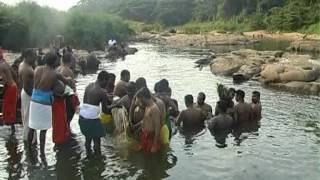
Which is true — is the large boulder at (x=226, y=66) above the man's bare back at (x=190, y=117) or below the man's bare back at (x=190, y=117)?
above

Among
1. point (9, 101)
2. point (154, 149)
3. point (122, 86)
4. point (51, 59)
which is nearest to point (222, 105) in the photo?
point (122, 86)

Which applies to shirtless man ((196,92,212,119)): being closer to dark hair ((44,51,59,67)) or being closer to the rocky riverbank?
dark hair ((44,51,59,67))

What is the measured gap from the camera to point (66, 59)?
1283 cm

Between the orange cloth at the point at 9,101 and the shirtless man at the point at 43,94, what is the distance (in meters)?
2.38

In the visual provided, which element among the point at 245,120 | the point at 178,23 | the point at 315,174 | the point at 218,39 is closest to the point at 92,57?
the point at 245,120

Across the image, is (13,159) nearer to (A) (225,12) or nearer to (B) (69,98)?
(B) (69,98)

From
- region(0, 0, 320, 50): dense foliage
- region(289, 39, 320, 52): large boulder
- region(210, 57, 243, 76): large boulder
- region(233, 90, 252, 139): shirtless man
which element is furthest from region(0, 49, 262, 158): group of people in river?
region(289, 39, 320, 52): large boulder

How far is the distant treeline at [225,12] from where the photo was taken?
70188mm

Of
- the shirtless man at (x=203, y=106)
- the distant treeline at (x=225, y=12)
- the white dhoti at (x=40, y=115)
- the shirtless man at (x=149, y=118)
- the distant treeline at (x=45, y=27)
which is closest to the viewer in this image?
the white dhoti at (x=40, y=115)

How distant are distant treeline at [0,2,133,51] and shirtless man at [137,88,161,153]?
99.9ft

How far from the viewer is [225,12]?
322 feet

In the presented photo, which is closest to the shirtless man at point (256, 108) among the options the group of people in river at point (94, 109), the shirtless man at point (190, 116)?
the group of people in river at point (94, 109)

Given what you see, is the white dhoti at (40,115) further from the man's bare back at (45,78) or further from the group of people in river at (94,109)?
the man's bare back at (45,78)

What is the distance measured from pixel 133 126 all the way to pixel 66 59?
2.68 m
